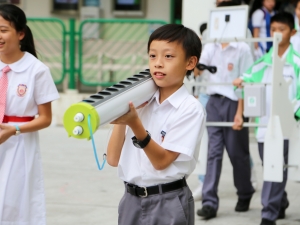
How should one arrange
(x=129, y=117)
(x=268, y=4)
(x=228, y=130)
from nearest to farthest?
(x=129, y=117) < (x=228, y=130) < (x=268, y=4)

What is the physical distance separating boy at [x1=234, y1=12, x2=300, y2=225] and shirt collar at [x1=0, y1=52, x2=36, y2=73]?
1.99m

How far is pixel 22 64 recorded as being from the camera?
4.00 meters

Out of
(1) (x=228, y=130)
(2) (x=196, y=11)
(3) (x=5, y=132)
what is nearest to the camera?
(3) (x=5, y=132)

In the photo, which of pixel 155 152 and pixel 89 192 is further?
pixel 89 192

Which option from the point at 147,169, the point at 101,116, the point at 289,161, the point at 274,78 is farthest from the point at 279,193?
the point at 101,116

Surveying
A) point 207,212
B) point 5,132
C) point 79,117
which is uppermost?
point 79,117

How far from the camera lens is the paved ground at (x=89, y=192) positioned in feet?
18.9

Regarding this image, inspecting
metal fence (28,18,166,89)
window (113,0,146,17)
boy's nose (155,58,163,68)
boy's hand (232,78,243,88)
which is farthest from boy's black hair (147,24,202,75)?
window (113,0,146,17)

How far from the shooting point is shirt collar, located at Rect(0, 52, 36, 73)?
3.97 meters

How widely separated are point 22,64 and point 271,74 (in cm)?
219

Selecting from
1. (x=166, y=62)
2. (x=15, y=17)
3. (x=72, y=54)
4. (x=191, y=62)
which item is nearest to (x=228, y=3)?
(x=15, y=17)

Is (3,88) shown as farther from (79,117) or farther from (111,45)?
(111,45)

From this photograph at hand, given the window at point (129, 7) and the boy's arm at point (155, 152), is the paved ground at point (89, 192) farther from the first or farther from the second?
the window at point (129, 7)

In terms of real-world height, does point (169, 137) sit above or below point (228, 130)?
above
